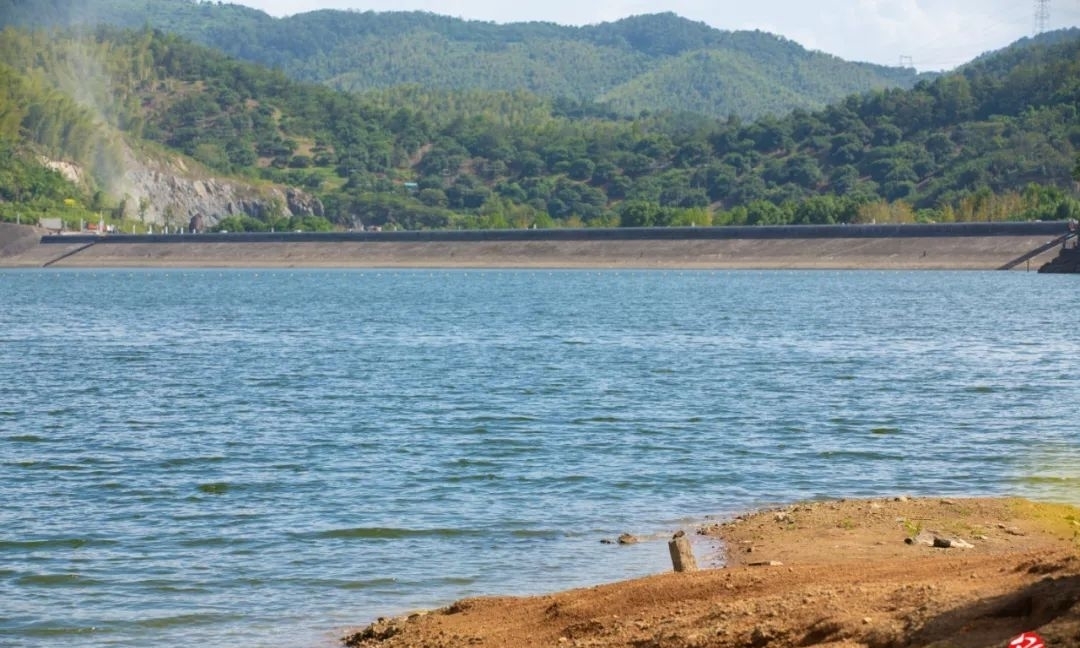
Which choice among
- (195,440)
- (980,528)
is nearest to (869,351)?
(195,440)

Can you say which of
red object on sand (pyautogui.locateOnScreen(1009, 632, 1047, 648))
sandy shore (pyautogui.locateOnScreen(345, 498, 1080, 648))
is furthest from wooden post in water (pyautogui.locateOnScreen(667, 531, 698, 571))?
red object on sand (pyautogui.locateOnScreen(1009, 632, 1047, 648))

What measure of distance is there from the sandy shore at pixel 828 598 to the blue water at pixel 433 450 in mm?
1663

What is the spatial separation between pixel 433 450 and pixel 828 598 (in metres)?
19.9

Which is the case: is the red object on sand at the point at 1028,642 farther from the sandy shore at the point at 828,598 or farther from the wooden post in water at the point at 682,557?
the wooden post in water at the point at 682,557

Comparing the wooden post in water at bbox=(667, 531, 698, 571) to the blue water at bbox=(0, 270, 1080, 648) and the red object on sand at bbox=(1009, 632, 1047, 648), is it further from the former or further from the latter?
the red object on sand at bbox=(1009, 632, 1047, 648)

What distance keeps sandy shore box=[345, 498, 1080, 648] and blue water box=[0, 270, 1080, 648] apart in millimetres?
1663

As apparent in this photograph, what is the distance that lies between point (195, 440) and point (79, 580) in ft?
47.7

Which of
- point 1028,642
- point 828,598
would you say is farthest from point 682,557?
point 1028,642

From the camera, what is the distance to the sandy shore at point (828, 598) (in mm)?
14266

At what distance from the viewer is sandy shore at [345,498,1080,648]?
1427cm

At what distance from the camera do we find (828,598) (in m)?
16.0

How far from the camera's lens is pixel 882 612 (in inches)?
595

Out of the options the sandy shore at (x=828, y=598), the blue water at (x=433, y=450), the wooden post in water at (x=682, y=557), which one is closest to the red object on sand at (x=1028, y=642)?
the sandy shore at (x=828, y=598)

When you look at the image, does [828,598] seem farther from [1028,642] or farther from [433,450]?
[433,450]
